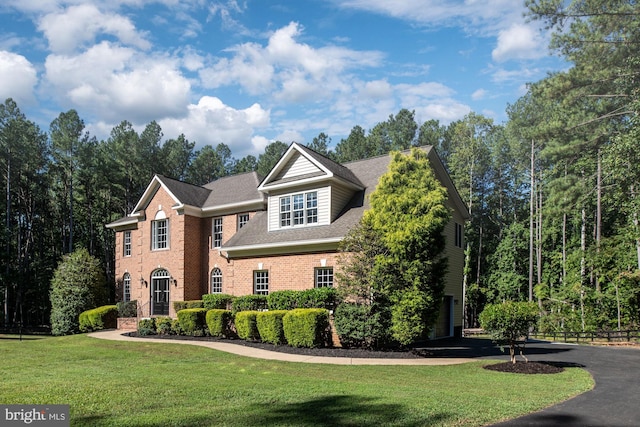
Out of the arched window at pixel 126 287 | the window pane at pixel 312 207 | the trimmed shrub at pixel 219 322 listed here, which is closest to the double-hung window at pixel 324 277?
the window pane at pixel 312 207

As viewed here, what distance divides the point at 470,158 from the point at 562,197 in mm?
16702

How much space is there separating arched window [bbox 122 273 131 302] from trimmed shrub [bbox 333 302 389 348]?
17997mm

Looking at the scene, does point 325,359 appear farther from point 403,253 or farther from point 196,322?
point 196,322

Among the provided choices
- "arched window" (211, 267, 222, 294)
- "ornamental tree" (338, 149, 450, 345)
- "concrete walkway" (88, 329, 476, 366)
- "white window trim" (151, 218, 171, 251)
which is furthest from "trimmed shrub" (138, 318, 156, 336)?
"ornamental tree" (338, 149, 450, 345)

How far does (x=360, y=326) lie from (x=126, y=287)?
64.6 feet

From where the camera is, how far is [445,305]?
74.4 feet

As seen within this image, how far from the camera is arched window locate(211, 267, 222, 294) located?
25.9m

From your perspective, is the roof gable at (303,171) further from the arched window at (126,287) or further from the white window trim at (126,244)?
the arched window at (126,287)

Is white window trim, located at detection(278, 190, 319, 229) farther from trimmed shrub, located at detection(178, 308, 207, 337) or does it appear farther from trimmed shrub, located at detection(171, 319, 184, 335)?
trimmed shrub, located at detection(171, 319, 184, 335)

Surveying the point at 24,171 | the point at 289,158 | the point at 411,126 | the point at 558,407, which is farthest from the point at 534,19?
the point at 24,171

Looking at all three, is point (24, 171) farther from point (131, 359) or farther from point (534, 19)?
point (534, 19)

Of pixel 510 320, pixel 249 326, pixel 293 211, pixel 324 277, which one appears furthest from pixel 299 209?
pixel 510 320

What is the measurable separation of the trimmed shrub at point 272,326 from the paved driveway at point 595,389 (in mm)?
5895

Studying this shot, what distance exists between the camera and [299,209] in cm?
2216
